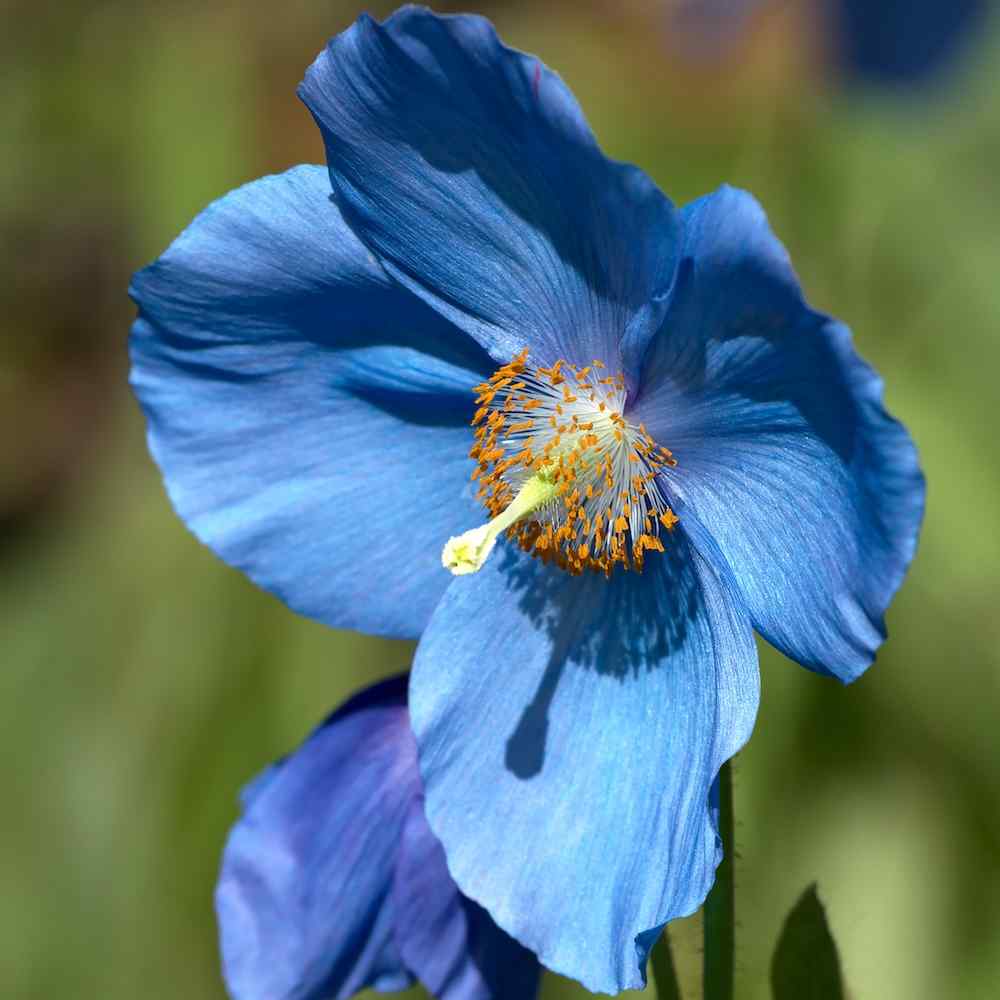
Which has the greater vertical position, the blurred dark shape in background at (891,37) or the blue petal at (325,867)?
the blurred dark shape in background at (891,37)

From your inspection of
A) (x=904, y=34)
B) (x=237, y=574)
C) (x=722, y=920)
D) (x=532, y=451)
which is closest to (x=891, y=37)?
(x=904, y=34)

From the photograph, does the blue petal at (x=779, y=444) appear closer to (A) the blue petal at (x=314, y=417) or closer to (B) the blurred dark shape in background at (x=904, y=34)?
(A) the blue petal at (x=314, y=417)

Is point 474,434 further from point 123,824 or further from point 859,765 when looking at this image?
point 123,824

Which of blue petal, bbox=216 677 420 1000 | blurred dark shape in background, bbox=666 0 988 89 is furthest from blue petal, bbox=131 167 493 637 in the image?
blurred dark shape in background, bbox=666 0 988 89

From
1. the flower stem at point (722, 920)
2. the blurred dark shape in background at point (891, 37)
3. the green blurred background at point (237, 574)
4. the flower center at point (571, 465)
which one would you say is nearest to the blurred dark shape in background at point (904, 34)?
the blurred dark shape in background at point (891, 37)

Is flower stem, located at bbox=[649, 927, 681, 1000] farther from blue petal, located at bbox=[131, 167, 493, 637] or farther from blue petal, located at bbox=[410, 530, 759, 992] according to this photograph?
blue petal, located at bbox=[131, 167, 493, 637]

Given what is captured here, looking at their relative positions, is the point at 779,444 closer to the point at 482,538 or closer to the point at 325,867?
the point at 482,538

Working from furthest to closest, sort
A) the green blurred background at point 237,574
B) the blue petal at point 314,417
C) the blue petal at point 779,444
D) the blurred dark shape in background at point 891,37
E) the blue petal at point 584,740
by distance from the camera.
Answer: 1. the blurred dark shape in background at point 891,37
2. the green blurred background at point 237,574
3. the blue petal at point 314,417
4. the blue petal at point 584,740
5. the blue petal at point 779,444

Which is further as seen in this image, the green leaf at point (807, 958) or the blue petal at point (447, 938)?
the blue petal at point (447, 938)
